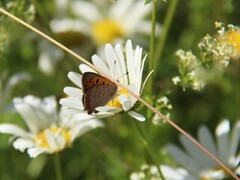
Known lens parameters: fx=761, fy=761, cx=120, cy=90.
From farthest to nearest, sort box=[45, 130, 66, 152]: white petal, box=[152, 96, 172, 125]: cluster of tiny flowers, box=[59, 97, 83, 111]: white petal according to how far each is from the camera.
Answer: box=[45, 130, 66, 152]: white petal
box=[152, 96, 172, 125]: cluster of tiny flowers
box=[59, 97, 83, 111]: white petal

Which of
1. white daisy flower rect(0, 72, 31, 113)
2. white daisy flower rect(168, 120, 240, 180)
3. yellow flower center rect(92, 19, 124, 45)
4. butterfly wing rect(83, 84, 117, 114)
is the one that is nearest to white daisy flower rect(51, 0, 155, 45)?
yellow flower center rect(92, 19, 124, 45)

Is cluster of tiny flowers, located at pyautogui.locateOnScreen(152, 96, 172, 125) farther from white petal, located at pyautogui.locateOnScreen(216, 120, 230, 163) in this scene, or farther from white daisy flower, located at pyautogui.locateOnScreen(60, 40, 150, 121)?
white petal, located at pyautogui.locateOnScreen(216, 120, 230, 163)

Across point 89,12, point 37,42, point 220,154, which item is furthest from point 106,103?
point 89,12

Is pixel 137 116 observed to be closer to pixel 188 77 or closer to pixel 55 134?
pixel 188 77

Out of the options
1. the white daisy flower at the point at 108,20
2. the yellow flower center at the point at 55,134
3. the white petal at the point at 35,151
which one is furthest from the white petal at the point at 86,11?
the white petal at the point at 35,151

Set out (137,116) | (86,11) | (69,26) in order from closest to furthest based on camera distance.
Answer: (137,116)
(69,26)
(86,11)

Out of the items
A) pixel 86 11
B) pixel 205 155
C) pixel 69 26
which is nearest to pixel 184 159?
pixel 205 155

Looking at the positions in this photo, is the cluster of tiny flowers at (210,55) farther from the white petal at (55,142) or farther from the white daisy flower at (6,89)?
→ the white daisy flower at (6,89)
